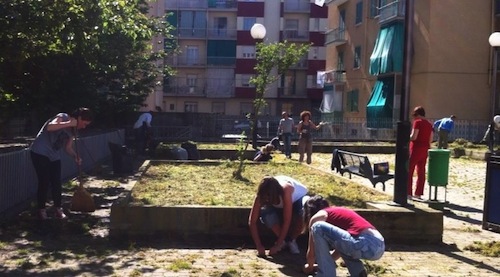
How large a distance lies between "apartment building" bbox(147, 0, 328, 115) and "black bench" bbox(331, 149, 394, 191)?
142 feet

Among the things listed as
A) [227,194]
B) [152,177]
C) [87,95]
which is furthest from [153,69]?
[227,194]

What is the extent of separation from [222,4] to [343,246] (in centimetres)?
5544

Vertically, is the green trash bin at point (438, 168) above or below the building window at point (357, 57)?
below

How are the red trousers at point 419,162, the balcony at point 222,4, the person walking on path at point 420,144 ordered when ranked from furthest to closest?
the balcony at point 222,4 → the red trousers at point 419,162 → the person walking on path at point 420,144

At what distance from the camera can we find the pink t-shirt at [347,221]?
5.19 m

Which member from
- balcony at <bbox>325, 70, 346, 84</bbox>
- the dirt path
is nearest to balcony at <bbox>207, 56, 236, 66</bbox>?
balcony at <bbox>325, 70, 346, 84</bbox>

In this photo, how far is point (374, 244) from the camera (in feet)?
16.7

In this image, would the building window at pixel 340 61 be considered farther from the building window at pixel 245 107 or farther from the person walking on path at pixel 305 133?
the person walking on path at pixel 305 133

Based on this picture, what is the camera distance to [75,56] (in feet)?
63.4

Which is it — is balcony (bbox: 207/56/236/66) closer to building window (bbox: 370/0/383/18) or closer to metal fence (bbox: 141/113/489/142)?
building window (bbox: 370/0/383/18)

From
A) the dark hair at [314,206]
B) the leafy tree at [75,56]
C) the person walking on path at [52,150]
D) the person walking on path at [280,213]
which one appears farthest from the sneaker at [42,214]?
the dark hair at [314,206]

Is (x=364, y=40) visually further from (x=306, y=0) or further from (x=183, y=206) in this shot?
(x=183, y=206)

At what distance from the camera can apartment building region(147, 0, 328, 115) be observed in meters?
57.8

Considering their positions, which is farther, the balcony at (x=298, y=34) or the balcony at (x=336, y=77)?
the balcony at (x=298, y=34)
